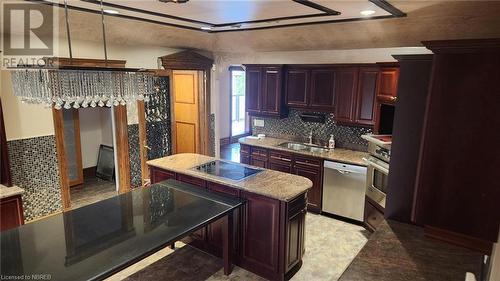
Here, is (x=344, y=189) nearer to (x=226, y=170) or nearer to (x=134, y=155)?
(x=226, y=170)

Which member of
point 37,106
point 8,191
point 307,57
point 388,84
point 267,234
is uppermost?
point 307,57

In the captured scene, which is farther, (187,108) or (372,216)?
(187,108)

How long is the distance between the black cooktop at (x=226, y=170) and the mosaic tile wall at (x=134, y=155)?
5.23 feet

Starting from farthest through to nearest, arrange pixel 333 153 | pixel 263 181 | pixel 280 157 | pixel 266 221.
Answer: pixel 280 157 < pixel 333 153 < pixel 263 181 < pixel 266 221

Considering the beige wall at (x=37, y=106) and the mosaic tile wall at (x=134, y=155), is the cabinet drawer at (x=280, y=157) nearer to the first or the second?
the mosaic tile wall at (x=134, y=155)

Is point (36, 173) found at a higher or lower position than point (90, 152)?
higher

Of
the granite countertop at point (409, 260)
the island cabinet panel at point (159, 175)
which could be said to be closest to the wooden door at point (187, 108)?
the island cabinet panel at point (159, 175)

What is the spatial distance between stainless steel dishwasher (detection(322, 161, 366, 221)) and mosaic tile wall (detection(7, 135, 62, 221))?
3.62 metres

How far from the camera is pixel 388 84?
12.7 feet

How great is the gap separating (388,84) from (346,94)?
752 millimetres

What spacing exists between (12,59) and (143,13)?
5.24ft

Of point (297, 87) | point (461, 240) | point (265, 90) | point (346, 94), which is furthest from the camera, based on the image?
point (265, 90)

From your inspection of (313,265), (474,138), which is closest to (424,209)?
(474,138)

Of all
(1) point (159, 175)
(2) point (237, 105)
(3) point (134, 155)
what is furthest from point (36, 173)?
(2) point (237, 105)
